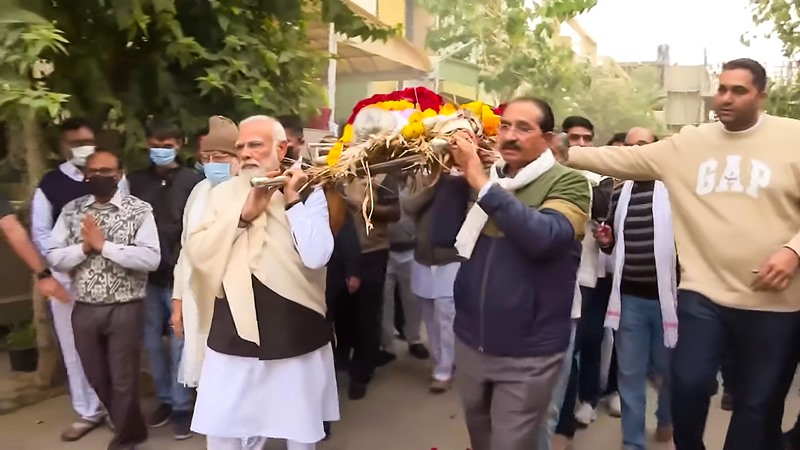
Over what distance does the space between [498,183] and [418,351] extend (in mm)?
4381

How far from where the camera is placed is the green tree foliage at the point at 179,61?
5.48 m

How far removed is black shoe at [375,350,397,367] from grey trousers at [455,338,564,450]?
→ 326 centimetres

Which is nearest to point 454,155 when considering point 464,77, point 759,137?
point 759,137

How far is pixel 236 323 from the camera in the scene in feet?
11.2

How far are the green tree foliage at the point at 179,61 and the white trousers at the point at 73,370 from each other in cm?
133

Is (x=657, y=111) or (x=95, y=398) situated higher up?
(x=657, y=111)

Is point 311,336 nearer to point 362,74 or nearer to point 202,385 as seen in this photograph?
point 202,385

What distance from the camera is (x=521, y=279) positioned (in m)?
3.08

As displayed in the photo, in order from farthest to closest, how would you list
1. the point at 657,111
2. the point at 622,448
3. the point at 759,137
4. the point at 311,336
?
1. the point at 657,111
2. the point at 622,448
3. the point at 311,336
4. the point at 759,137

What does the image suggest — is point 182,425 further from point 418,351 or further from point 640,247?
point 640,247

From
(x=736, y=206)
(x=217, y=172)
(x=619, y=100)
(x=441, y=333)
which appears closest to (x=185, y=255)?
(x=217, y=172)

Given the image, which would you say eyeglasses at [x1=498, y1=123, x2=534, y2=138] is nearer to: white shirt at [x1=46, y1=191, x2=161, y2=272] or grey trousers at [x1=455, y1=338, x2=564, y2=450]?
grey trousers at [x1=455, y1=338, x2=564, y2=450]

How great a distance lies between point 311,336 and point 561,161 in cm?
150

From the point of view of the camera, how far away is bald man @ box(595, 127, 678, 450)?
4398mm
